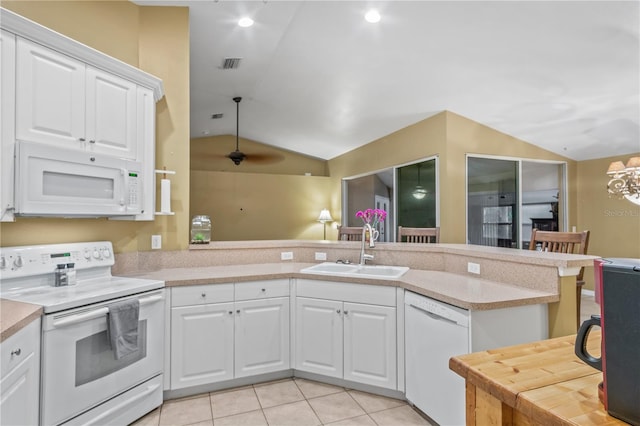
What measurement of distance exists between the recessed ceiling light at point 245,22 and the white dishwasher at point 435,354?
2787 mm

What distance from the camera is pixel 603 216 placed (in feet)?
17.9

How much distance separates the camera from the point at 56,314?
1.72 m

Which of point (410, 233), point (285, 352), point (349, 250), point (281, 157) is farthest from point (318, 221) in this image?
point (285, 352)

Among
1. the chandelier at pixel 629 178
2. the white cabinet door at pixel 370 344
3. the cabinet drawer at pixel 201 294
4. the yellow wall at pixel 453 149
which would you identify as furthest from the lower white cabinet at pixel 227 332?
the chandelier at pixel 629 178

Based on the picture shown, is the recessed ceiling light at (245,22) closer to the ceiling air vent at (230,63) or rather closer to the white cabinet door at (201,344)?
the ceiling air vent at (230,63)

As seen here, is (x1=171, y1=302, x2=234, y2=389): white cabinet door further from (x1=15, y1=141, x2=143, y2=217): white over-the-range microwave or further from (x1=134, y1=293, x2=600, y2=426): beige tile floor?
(x1=15, y1=141, x2=143, y2=217): white over-the-range microwave

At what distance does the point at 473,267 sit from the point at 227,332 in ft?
6.00

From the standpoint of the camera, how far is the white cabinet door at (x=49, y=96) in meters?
1.90

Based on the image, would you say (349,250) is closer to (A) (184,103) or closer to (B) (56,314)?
(A) (184,103)

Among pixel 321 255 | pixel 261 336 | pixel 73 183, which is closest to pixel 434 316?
pixel 261 336

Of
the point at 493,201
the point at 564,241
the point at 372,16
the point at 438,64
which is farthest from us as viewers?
the point at 493,201

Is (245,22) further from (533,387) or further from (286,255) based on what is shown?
(533,387)

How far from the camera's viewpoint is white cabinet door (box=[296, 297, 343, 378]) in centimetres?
254

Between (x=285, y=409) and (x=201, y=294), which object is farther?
(x=201, y=294)
